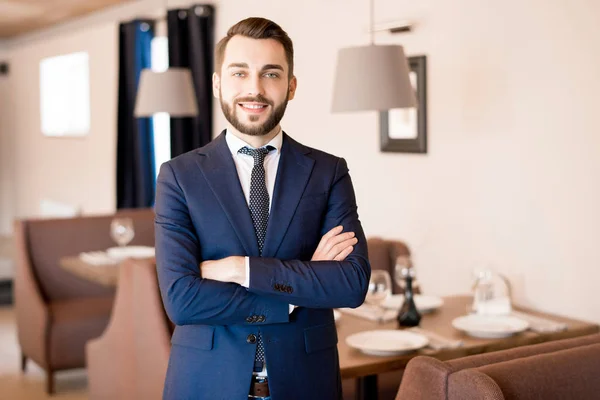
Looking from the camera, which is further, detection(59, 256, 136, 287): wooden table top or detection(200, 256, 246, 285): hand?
detection(59, 256, 136, 287): wooden table top

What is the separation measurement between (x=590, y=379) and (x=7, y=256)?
23.8 feet

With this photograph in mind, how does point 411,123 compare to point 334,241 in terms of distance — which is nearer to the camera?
point 334,241

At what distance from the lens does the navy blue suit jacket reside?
188cm

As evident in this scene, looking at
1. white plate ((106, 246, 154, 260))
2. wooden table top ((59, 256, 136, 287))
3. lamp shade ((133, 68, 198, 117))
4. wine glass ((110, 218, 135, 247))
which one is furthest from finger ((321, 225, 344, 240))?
lamp shade ((133, 68, 198, 117))

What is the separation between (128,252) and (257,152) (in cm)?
322

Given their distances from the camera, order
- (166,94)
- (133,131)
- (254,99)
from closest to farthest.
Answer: (254,99) < (166,94) < (133,131)

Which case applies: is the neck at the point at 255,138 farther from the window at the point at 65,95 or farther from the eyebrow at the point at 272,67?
the window at the point at 65,95

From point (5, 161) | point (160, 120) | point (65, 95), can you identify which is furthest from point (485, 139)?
point (5, 161)

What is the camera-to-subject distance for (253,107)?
1873mm

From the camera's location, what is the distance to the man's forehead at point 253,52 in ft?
6.17

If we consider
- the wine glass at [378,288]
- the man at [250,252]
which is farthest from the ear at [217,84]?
the wine glass at [378,288]

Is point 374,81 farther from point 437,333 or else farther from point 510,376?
point 510,376

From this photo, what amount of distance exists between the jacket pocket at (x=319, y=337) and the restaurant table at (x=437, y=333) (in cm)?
77

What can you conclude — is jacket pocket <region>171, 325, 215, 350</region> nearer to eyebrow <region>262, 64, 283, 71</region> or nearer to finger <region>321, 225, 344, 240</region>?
finger <region>321, 225, 344, 240</region>
